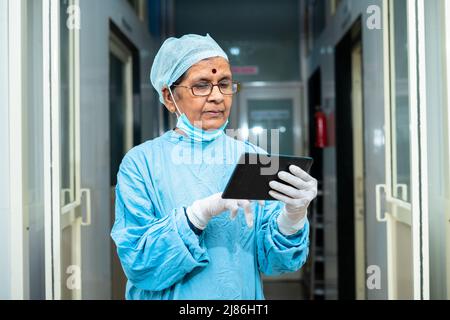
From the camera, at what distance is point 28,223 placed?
1420 mm

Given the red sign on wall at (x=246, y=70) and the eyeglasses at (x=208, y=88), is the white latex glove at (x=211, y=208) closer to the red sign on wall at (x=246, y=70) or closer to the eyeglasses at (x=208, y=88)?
the eyeglasses at (x=208, y=88)

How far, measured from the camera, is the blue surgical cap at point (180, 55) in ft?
4.18

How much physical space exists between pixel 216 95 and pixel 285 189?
341 mm

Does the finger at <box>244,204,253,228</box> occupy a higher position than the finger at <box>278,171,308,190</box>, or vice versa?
the finger at <box>278,171,308,190</box>

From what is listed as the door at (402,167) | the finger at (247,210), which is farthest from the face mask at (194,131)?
the door at (402,167)

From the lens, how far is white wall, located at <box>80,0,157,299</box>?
180 centimetres

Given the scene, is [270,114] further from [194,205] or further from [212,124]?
[194,205]

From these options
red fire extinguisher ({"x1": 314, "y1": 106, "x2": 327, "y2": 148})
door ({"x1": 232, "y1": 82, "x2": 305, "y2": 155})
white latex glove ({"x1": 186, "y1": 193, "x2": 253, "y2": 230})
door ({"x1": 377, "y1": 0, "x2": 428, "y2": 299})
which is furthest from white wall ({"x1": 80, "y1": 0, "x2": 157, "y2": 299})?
red fire extinguisher ({"x1": 314, "y1": 106, "x2": 327, "y2": 148})

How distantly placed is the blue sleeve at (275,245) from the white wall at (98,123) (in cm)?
70

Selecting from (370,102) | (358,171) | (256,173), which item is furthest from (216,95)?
(358,171)

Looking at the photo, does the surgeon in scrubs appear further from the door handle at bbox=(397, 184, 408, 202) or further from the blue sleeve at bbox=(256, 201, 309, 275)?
the door handle at bbox=(397, 184, 408, 202)

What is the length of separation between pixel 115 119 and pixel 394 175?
Result: 145 centimetres

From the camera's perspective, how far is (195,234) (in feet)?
4.00
